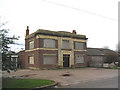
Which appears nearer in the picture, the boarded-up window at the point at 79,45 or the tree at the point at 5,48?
the tree at the point at 5,48

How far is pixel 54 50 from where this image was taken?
2539 cm

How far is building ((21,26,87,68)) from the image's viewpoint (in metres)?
24.0

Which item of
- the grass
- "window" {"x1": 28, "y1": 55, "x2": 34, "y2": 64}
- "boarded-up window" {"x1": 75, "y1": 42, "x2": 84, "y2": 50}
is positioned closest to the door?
"boarded-up window" {"x1": 75, "y1": 42, "x2": 84, "y2": 50}

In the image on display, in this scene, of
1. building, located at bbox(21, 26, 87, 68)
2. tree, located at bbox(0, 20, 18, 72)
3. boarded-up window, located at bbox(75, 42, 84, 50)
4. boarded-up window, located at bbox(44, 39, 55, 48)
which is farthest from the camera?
boarded-up window, located at bbox(75, 42, 84, 50)

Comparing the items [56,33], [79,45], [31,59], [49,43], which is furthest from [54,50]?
[79,45]

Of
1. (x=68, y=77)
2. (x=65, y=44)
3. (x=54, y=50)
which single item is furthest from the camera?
(x=65, y=44)

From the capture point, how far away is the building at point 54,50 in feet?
78.7

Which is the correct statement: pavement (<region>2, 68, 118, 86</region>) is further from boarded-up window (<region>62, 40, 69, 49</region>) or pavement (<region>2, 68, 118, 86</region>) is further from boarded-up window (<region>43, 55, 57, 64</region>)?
boarded-up window (<region>62, 40, 69, 49</region>)

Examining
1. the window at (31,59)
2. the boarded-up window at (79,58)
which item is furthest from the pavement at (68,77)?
the boarded-up window at (79,58)

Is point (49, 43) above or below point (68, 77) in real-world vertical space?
above

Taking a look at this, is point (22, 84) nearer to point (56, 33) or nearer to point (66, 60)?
point (56, 33)

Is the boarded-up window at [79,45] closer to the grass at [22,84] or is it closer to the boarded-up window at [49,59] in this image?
the boarded-up window at [49,59]

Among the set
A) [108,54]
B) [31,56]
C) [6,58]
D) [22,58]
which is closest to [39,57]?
[31,56]

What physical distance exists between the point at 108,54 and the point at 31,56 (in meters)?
20.0
